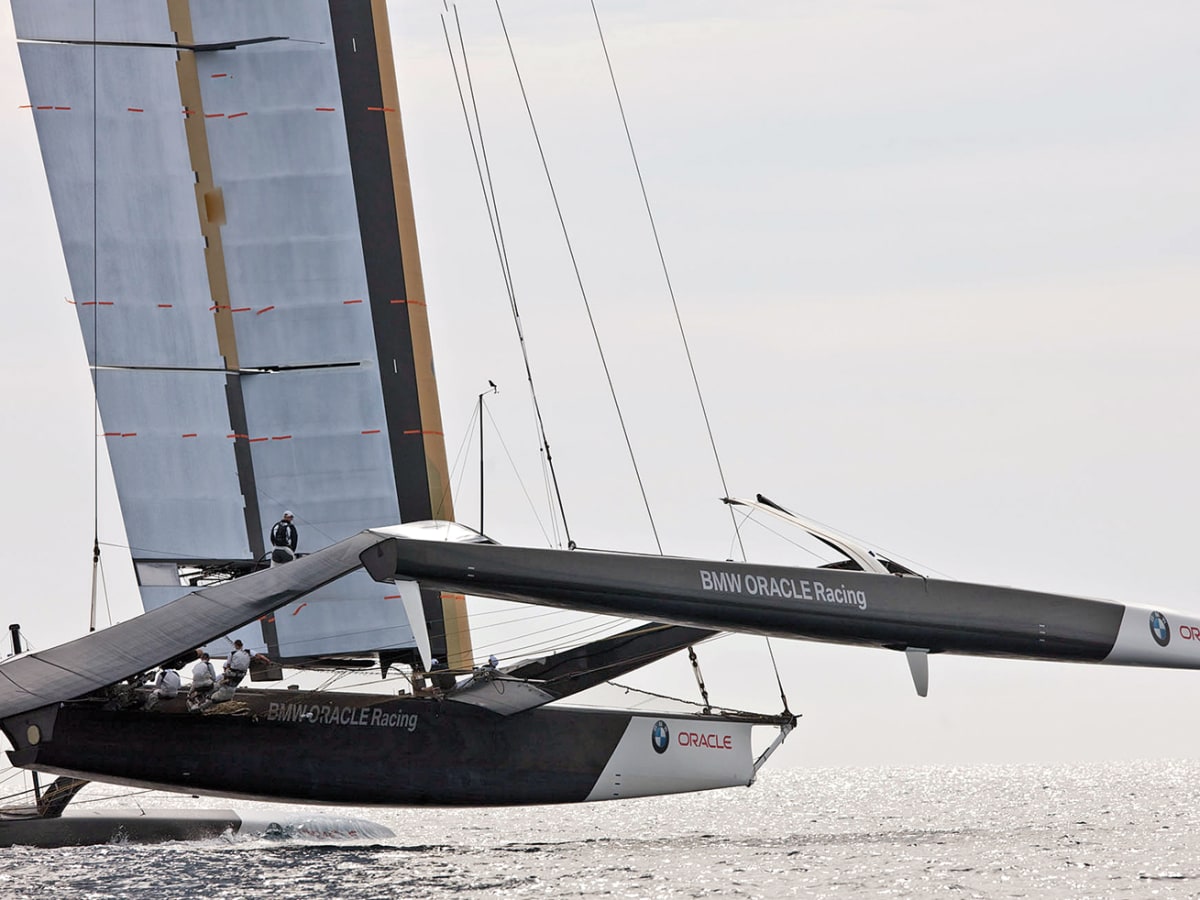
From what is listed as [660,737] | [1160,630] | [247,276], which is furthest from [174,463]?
[1160,630]

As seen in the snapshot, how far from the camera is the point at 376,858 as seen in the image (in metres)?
13.4

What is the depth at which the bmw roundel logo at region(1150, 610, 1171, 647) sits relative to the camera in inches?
423

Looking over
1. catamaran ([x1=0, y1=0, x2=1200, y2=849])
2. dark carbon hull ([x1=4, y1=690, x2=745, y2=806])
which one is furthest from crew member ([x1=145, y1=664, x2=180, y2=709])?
catamaran ([x1=0, y1=0, x2=1200, y2=849])

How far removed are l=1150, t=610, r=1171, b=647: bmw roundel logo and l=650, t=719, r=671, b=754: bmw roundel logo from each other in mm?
3704

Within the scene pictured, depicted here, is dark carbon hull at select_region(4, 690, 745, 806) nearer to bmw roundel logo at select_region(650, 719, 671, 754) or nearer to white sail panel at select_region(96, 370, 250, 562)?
bmw roundel logo at select_region(650, 719, 671, 754)

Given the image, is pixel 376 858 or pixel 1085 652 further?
pixel 376 858

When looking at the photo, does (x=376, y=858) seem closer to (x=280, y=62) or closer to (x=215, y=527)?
(x=215, y=527)

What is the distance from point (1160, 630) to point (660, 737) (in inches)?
148

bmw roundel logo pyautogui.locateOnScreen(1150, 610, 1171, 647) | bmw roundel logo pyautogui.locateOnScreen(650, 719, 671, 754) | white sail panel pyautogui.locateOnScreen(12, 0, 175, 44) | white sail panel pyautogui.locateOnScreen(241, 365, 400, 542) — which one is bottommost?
bmw roundel logo pyautogui.locateOnScreen(650, 719, 671, 754)

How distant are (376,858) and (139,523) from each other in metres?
3.11

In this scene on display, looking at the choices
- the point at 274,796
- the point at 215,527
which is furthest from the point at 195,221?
the point at 274,796

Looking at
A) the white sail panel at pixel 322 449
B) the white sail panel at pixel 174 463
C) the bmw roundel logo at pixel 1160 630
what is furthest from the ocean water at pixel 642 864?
the white sail panel at pixel 322 449

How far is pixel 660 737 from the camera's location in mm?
12922

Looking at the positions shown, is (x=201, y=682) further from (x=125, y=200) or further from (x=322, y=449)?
(x=125, y=200)
